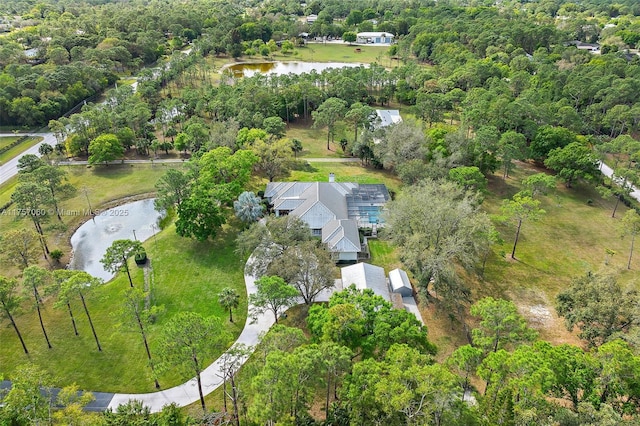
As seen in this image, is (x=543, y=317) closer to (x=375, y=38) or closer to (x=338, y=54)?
(x=338, y=54)

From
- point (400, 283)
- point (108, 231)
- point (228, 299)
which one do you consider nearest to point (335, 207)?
point (400, 283)

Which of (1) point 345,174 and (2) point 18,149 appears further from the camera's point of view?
(2) point 18,149

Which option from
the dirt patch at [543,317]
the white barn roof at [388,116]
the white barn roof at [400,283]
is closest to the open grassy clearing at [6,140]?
the white barn roof at [388,116]

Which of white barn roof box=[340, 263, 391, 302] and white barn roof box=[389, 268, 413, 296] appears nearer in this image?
white barn roof box=[340, 263, 391, 302]

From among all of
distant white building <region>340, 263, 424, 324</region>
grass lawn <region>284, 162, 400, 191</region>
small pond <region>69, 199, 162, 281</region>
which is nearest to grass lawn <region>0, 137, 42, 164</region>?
small pond <region>69, 199, 162, 281</region>

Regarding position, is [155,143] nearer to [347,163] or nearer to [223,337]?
[347,163]

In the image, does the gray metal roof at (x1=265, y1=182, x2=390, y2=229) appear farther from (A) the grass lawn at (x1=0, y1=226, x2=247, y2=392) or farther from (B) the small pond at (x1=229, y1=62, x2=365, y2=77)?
(B) the small pond at (x1=229, y1=62, x2=365, y2=77)
